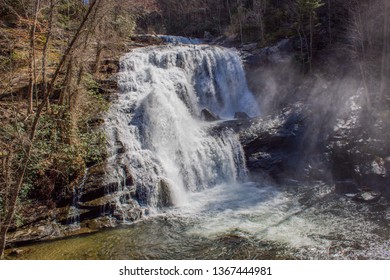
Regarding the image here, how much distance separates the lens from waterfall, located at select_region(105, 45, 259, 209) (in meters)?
11.9

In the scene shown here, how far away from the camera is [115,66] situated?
1683 cm

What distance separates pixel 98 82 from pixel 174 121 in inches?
185

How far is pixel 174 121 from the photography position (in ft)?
47.9

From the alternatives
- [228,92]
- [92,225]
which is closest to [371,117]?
[228,92]

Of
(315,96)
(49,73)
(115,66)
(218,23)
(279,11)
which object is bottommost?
(315,96)

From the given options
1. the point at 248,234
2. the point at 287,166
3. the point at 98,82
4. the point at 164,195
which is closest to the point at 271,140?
the point at 287,166

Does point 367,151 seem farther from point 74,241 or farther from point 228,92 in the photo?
point 74,241

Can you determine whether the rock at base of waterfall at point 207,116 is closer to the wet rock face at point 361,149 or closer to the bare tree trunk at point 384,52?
the wet rock face at point 361,149

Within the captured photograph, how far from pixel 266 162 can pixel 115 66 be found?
10.5m

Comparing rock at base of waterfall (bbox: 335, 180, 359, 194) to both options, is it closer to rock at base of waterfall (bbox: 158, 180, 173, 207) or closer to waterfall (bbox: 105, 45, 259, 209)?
waterfall (bbox: 105, 45, 259, 209)

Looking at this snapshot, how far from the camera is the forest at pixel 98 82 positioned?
8.45 m

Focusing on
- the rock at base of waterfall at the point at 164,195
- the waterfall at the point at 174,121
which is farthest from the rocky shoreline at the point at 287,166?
the waterfall at the point at 174,121

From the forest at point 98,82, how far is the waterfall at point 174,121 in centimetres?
68

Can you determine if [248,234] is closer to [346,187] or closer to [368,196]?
[368,196]
